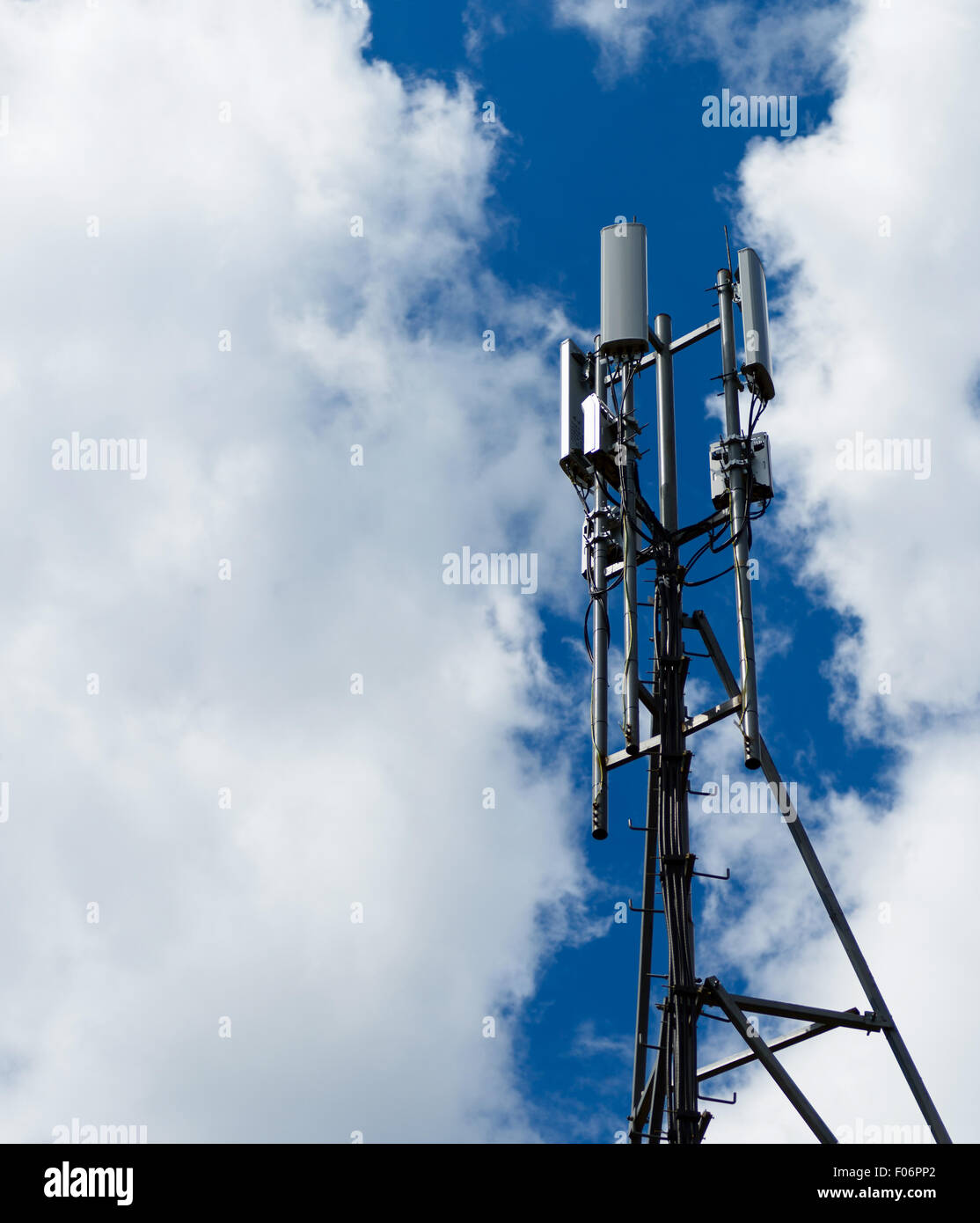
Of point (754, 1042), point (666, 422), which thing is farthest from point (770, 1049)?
point (666, 422)

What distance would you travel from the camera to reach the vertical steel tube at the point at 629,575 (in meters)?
30.9

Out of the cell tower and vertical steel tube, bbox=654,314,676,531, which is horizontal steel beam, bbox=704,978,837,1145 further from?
vertical steel tube, bbox=654,314,676,531

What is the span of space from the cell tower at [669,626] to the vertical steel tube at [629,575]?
31mm

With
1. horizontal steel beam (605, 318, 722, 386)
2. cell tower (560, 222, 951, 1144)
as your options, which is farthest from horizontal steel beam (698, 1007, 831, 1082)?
horizontal steel beam (605, 318, 722, 386)

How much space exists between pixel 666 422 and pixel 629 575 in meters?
4.83

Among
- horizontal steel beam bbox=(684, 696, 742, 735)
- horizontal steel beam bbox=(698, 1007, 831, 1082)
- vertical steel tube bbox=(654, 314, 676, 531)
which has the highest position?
vertical steel tube bbox=(654, 314, 676, 531)

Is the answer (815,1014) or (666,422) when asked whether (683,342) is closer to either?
(666,422)

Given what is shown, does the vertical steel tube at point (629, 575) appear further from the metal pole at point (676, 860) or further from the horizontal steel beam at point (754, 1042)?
the horizontal steel beam at point (754, 1042)

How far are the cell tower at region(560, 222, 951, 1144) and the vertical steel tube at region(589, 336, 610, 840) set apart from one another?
0.03 metres

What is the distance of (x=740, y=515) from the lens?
32531 millimetres

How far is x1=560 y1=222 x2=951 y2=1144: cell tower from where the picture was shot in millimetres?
29000
